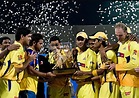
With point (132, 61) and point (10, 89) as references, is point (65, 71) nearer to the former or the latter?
point (10, 89)

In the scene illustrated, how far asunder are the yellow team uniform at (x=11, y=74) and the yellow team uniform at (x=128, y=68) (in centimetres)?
150

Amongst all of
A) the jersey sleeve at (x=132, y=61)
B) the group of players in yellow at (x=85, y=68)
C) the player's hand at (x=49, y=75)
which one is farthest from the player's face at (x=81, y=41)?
the jersey sleeve at (x=132, y=61)

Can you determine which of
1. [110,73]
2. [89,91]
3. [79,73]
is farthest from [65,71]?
[110,73]

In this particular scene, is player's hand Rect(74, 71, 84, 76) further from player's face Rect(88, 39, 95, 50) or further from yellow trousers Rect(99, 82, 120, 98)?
yellow trousers Rect(99, 82, 120, 98)

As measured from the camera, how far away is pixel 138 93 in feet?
19.2

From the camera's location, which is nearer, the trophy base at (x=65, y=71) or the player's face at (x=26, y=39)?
the player's face at (x=26, y=39)

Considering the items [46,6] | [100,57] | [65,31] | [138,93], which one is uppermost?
[46,6]

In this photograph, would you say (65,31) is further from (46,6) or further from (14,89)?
(14,89)

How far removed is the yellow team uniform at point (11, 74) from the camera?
19.5ft

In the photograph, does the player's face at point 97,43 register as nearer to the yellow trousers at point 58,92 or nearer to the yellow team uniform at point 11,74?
the yellow trousers at point 58,92

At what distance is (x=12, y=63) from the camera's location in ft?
19.5

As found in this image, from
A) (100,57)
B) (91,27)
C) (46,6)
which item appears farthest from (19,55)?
(46,6)

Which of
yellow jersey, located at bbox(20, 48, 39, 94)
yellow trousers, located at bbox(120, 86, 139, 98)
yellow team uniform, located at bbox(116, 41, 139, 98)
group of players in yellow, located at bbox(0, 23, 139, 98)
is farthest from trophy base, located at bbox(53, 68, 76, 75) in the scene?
yellow trousers, located at bbox(120, 86, 139, 98)

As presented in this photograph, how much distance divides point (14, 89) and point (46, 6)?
7369 millimetres
